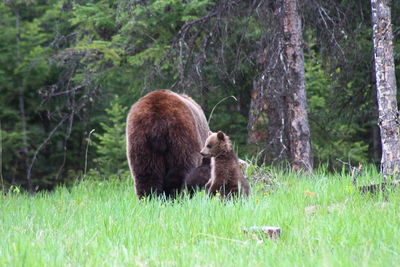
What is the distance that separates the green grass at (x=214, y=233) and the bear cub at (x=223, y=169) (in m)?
0.33

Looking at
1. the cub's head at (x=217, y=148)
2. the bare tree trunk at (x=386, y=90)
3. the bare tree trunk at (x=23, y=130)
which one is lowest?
the bare tree trunk at (x=23, y=130)

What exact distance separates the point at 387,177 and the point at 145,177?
269 centimetres

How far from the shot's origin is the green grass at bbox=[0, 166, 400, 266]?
Result: 4.11 m

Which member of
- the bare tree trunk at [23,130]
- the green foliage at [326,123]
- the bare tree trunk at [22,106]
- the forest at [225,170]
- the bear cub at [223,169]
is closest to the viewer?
the forest at [225,170]

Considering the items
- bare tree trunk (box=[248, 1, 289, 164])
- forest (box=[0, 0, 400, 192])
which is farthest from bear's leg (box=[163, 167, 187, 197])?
bare tree trunk (box=[248, 1, 289, 164])

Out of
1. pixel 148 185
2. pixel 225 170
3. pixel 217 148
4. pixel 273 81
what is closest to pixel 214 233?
pixel 225 170

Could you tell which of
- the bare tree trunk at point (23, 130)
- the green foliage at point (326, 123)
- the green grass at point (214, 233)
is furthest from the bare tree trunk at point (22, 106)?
the green grass at point (214, 233)

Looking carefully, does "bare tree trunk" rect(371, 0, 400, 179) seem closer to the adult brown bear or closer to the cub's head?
the cub's head

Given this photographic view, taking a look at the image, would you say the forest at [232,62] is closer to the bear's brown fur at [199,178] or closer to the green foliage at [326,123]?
the green foliage at [326,123]

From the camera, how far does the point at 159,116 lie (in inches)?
270

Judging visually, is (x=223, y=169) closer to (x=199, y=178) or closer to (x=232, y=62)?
(x=199, y=178)

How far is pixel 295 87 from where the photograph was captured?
30.1 ft

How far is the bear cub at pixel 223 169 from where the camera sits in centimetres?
656

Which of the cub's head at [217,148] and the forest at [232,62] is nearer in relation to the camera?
the cub's head at [217,148]
